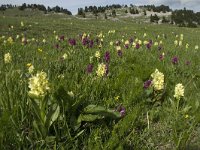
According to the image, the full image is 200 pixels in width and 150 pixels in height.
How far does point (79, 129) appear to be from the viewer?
4.03 m

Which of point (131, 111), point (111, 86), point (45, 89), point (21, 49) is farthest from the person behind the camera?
point (21, 49)

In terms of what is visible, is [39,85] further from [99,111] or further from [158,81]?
[158,81]

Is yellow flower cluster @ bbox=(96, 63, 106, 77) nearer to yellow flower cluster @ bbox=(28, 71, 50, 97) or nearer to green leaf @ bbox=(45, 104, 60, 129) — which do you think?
green leaf @ bbox=(45, 104, 60, 129)

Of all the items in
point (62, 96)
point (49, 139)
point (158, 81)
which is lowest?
point (49, 139)

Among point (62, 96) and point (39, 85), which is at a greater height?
point (39, 85)

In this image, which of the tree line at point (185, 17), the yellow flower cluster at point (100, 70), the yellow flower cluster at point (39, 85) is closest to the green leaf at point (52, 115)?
the yellow flower cluster at point (39, 85)

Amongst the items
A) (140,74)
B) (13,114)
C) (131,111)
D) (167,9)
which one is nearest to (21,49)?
(140,74)

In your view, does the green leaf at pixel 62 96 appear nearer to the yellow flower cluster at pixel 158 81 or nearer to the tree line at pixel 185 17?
the yellow flower cluster at pixel 158 81

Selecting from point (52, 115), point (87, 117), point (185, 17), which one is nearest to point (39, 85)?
point (52, 115)

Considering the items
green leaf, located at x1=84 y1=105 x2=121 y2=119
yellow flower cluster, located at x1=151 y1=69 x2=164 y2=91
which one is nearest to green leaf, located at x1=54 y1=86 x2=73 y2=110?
green leaf, located at x1=84 y1=105 x2=121 y2=119

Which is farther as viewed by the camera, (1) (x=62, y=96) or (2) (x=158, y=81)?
(2) (x=158, y=81)

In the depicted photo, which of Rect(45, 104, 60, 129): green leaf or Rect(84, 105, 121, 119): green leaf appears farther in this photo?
Rect(84, 105, 121, 119): green leaf

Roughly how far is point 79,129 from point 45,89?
2.77 feet

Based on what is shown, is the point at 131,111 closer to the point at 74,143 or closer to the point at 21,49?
the point at 74,143
